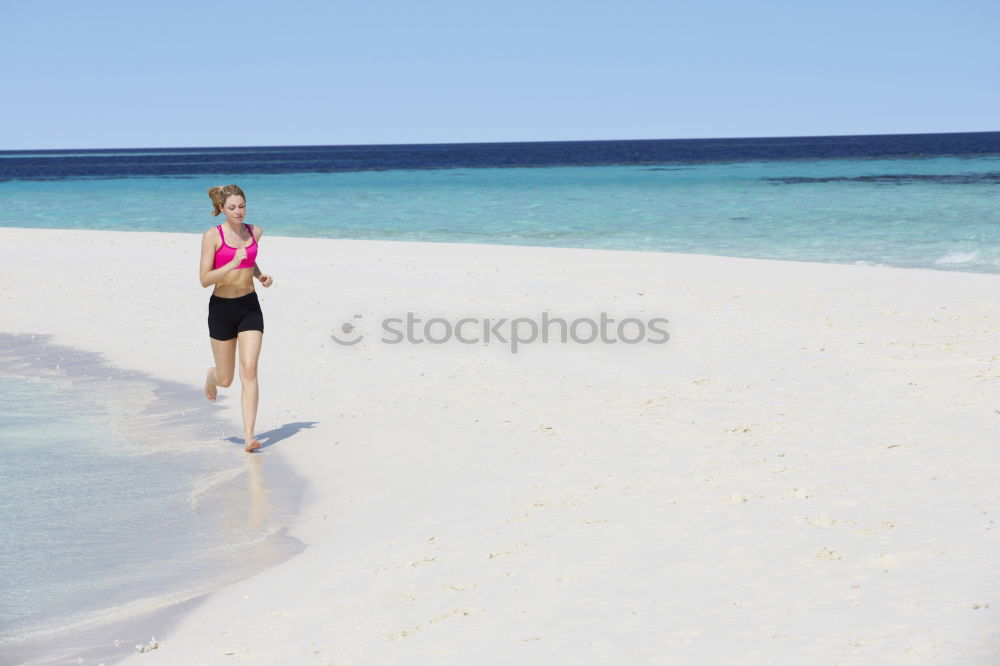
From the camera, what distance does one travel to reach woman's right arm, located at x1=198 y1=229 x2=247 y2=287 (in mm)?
6539

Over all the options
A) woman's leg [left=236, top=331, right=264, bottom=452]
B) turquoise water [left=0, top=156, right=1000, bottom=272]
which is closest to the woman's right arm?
woman's leg [left=236, top=331, right=264, bottom=452]

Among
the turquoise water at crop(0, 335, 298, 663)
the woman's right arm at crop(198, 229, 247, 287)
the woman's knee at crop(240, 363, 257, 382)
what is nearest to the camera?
the turquoise water at crop(0, 335, 298, 663)

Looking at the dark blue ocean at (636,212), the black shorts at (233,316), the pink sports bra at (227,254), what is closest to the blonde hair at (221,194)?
the pink sports bra at (227,254)

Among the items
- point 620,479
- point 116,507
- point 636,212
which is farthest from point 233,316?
point 636,212

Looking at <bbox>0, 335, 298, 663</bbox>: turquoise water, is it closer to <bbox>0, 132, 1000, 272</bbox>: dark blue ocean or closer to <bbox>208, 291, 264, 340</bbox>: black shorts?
<bbox>208, 291, 264, 340</bbox>: black shorts

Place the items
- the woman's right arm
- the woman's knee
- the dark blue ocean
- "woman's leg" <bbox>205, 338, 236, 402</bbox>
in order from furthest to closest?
the dark blue ocean → "woman's leg" <bbox>205, 338, 236, 402</bbox> → the woman's knee → the woman's right arm

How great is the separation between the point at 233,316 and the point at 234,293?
156mm

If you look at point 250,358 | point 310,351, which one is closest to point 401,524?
point 250,358

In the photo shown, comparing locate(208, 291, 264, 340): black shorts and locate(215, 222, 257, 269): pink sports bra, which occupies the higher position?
locate(215, 222, 257, 269): pink sports bra

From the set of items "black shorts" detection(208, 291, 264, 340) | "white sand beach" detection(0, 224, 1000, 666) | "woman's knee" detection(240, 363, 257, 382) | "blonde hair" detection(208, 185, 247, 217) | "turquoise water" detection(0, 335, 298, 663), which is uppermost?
"blonde hair" detection(208, 185, 247, 217)

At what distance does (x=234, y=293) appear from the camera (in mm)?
6875

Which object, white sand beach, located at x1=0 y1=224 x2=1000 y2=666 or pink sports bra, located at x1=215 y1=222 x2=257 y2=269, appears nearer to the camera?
white sand beach, located at x1=0 y1=224 x2=1000 y2=666

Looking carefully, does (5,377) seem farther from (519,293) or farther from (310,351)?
(519,293)

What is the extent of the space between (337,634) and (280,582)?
29.9 inches
